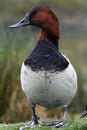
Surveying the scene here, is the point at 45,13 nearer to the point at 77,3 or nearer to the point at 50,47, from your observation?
the point at 50,47

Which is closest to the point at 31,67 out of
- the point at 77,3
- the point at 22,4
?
the point at 22,4

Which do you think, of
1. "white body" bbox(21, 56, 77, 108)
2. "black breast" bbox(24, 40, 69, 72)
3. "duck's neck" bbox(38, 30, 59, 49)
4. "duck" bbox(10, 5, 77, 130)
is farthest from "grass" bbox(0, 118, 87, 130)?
"duck's neck" bbox(38, 30, 59, 49)

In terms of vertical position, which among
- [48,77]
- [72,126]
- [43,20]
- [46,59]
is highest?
[43,20]

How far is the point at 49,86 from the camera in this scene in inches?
263

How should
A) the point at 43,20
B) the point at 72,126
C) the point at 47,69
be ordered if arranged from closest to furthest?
the point at 47,69
the point at 43,20
the point at 72,126

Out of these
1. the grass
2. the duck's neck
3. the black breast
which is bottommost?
the grass

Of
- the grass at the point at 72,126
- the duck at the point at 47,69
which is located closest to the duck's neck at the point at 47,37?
the duck at the point at 47,69

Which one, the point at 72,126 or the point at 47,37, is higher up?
the point at 47,37

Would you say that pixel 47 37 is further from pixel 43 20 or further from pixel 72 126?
pixel 72 126

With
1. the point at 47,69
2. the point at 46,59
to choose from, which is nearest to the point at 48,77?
the point at 47,69

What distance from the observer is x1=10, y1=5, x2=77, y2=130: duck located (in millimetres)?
6648

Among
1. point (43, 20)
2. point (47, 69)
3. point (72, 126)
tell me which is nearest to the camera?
point (47, 69)

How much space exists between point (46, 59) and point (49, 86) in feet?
0.92

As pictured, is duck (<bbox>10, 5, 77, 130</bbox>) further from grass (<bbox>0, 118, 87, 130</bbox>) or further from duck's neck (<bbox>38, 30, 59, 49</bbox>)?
grass (<bbox>0, 118, 87, 130</bbox>)
